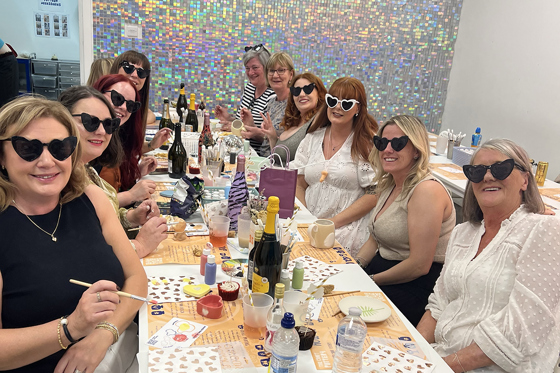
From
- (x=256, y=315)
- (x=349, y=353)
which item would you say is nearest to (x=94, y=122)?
(x=256, y=315)

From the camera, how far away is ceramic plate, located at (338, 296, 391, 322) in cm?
152

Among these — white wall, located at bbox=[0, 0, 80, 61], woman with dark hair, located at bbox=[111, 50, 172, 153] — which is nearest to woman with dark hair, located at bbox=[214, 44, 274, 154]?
woman with dark hair, located at bbox=[111, 50, 172, 153]

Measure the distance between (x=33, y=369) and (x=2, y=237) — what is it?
1.32ft

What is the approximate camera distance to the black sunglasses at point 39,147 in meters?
1.35

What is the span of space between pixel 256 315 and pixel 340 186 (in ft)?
5.35

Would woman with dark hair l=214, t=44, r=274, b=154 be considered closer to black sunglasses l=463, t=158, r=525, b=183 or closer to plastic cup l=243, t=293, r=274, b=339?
black sunglasses l=463, t=158, r=525, b=183

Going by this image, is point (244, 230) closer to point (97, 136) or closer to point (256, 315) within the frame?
point (256, 315)

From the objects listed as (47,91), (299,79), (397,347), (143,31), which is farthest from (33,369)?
(47,91)

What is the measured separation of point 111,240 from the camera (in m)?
1.61

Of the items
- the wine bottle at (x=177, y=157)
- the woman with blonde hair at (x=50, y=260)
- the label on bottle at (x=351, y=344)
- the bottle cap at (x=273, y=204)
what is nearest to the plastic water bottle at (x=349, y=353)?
the label on bottle at (x=351, y=344)

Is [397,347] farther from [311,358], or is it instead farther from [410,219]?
[410,219]

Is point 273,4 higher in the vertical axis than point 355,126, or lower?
higher

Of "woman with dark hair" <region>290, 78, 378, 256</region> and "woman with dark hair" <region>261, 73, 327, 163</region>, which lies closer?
"woman with dark hair" <region>290, 78, 378, 256</region>

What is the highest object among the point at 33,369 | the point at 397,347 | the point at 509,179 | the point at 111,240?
the point at 509,179
